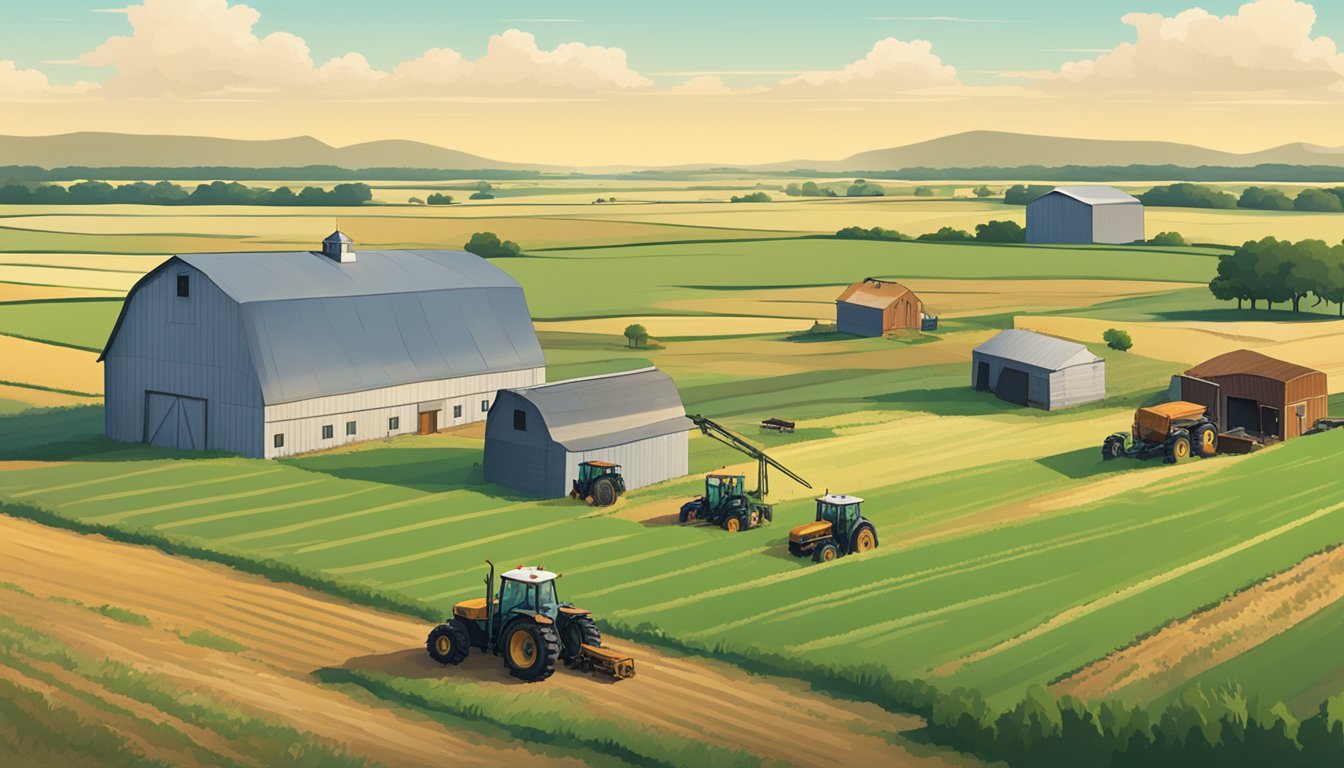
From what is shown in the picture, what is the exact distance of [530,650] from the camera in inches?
1475

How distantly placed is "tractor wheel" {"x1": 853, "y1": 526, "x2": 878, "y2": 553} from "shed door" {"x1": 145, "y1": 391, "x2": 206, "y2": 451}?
114ft

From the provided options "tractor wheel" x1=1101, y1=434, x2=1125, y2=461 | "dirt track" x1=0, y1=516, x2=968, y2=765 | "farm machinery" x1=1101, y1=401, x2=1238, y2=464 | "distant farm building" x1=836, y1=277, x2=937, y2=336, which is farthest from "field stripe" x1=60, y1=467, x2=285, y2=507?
"distant farm building" x1=836, y1=277, x2=937, y2=336

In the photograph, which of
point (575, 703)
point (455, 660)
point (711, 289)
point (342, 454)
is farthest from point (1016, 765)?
point (711, 289)

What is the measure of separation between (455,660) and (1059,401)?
5265 centimetres

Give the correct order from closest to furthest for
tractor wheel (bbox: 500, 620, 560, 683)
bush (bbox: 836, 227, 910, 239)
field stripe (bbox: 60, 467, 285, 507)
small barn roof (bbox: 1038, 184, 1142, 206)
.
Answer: tractor wheel (bbox: 500, 620, 560, 683) → field stripe (bbox: 60, 467, 285, 507) → small barn roof (bbox: 1038, 184, 1142, 206) → bush (bbox: 836, 227, 910, 239)

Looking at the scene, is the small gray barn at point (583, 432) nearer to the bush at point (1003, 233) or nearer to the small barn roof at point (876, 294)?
the small barn roof at point (876, 294)

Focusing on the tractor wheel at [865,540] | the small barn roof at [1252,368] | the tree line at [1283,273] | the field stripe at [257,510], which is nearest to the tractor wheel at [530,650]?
the tractor wheel at [865,540]

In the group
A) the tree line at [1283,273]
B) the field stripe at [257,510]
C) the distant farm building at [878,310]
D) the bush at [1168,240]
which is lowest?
the field stripe at [257,510]

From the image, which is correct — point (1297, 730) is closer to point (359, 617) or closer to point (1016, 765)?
point (1016, 765)

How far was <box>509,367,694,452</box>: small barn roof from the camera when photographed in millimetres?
60750

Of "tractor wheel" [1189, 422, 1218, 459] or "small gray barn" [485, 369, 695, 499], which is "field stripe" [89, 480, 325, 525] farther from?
"tractor wheel" [1189, 422, 1218, 459]

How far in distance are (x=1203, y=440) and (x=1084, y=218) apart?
121 m

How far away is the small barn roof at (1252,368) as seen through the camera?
7325 centimetres

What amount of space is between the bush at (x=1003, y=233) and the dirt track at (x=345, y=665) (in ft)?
502
